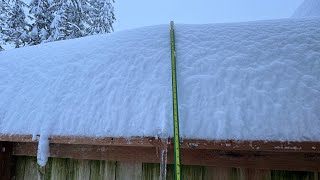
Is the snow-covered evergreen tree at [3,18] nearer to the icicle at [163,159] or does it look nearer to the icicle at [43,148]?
the icicle at [43,148]

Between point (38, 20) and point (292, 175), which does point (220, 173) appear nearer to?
point (292, 175)

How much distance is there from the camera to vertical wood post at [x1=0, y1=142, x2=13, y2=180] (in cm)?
230

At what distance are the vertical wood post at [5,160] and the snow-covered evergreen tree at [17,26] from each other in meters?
9.78

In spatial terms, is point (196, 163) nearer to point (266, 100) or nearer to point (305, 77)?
point (266, 100)

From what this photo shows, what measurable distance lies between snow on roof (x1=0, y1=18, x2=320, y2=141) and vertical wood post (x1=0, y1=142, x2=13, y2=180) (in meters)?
0.22

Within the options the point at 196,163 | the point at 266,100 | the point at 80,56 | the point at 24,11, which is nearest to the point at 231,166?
the point at 196,163

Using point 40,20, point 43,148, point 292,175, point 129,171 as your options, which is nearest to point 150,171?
point 129,171

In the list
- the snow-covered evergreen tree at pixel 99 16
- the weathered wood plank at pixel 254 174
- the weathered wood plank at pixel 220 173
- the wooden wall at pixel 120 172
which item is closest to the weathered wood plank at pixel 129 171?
the wooden wall at pixel 120 172

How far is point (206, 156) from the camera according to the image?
1.84 meters

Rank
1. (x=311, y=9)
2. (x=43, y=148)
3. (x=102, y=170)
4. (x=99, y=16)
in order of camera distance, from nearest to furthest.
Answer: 1. (x=43, y=148)
2. (x=102, y=170)
3. (x=311, y=9)
4. (x=99, y=16)

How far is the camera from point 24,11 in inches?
449

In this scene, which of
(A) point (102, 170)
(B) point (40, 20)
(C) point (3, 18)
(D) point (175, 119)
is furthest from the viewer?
(C) point (3, 18)

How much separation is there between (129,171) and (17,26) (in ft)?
36.0

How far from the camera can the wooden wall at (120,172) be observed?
1.82 metres
